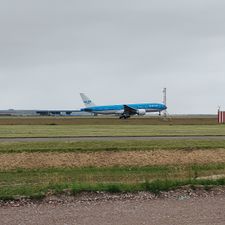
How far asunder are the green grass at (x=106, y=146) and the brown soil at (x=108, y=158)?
98 centimetres

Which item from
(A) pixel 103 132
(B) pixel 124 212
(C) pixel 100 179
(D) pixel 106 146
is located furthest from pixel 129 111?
(B) pixel 124 212

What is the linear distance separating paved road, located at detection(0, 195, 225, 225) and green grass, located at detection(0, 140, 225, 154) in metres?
14.6

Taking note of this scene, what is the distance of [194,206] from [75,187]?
11.3 ft

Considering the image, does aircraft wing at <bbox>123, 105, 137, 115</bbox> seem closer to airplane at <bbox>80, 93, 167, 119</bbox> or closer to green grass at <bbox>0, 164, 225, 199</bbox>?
airplane at <bbox>80, 93, 167, 119</bbox>

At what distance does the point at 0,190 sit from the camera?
1342 centimetres

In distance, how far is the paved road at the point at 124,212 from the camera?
9.55m

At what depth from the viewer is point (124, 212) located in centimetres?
1054

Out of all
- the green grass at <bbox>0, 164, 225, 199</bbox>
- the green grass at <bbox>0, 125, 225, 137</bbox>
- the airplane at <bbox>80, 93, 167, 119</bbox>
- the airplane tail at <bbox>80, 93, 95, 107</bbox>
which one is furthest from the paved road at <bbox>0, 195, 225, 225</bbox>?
the airplane tail at <bbox>80, 93, 95, 107</bbox>

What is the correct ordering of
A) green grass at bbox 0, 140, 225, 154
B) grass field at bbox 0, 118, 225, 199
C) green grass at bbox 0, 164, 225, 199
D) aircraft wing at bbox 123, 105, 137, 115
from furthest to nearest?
aircraft wing at bbox 123, 105, 137, 115 → green grass at bbox 0, 140, 225, 154 → grass field at bbox 0, 118, 225, 199 → green grass at bbox 0, 164, 225, 199

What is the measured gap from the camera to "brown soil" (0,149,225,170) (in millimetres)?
23156

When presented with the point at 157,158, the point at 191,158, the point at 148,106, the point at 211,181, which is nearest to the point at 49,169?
the point at 157,158

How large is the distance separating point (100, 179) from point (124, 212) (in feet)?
21.5

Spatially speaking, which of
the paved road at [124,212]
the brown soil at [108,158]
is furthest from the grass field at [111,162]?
the paved road at [124,212]

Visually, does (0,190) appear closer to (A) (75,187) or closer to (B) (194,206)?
(A) (75,187)
